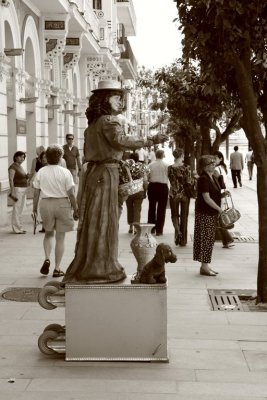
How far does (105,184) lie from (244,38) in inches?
114

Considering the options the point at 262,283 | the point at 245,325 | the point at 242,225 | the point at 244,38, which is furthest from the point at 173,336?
the point at 242,225

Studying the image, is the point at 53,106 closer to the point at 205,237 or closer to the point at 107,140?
the point at 205,237

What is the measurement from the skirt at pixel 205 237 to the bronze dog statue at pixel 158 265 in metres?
4.18

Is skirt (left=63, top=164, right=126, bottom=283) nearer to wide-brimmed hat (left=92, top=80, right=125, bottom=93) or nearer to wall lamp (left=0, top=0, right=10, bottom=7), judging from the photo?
wide-brimmed hat (left=92, top=80, right=125, bottom=93)

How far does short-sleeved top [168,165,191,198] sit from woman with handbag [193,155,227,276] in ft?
10.4

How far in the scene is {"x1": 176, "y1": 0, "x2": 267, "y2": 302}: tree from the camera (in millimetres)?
8297

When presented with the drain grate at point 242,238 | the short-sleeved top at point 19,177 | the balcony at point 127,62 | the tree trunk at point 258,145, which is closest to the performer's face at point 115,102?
the tree trunk at point 258,145

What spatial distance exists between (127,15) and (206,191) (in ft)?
126

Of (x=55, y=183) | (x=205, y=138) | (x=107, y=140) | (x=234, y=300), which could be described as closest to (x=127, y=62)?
(x=205, y=138)

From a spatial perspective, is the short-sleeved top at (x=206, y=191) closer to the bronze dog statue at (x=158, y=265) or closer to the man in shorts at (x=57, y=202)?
the man in shorts at (x=57, y=202)

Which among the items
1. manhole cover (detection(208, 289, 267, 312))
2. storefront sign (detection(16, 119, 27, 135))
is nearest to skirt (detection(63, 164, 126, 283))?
manhole cover (detection(208, 289, 267, 312))

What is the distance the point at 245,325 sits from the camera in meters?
7.50

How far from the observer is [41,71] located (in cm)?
2120

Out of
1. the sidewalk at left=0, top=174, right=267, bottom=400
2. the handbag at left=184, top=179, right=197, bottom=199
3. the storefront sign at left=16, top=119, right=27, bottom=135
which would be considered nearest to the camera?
the sidewalk at left=0, top=174, right=267, bottom=400
